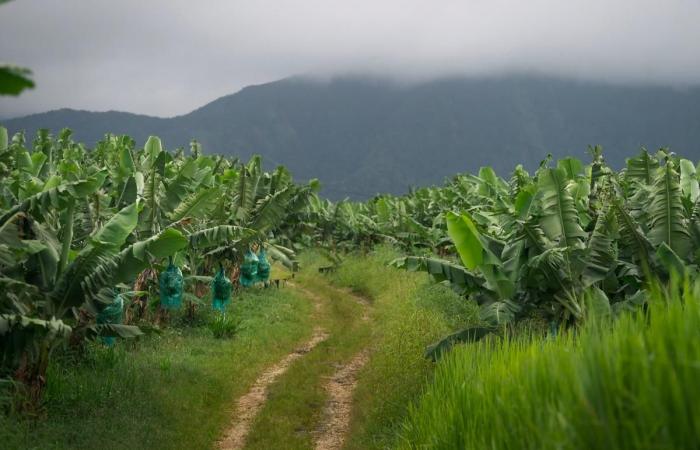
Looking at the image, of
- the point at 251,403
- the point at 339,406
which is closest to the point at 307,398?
the point at 339,406

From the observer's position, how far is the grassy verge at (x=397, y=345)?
9.18 m

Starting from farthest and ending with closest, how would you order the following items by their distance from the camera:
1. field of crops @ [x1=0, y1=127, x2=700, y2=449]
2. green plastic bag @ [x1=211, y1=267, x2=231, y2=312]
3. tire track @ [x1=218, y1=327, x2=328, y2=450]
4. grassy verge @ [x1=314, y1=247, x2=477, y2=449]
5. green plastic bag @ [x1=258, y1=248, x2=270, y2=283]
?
green plastic bag @ [x1=258, y1=248, x2=270, y2=283] → green plastic bag @ [x1=211, y1=267, x2=231, y2=312] → tire track @ [x1=218, y1=327, x2=328, y2=450] → grassy verge @ [x1=314, y1=247, x2=477, y2=449] → field of crops @ [x1=0, y1=127, x2=700, y2=449]

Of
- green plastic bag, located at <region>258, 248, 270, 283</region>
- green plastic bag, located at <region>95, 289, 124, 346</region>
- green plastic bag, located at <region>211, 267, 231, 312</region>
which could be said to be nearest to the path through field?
green plastic bag, located at <region>211, 267, 231, 312</region>

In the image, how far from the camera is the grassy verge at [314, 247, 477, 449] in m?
9.18

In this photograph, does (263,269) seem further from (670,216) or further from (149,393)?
(670,216)

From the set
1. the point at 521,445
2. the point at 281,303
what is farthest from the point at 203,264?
the point at 521,445

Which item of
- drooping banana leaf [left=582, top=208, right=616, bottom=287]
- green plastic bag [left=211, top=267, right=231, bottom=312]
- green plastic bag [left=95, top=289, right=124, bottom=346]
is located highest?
drooping banana leaf [left=582, top=208, right=616, bottom=287]

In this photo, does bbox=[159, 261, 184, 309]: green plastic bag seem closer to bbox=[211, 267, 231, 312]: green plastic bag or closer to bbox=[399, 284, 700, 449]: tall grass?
bbox=[211, 267, 231, 312]: green plastic bag

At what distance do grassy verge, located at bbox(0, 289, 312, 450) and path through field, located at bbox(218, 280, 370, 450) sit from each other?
313 millimetres

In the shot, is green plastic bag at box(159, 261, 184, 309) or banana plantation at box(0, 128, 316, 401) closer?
banana plantation at box(0, 128, 316, 401)

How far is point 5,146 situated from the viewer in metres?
13.0

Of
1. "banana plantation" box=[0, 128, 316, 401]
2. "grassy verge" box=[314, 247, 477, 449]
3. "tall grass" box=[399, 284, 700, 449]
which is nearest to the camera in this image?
"tall grass" box=[399, 284, 700, 449]

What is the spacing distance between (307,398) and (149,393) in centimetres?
260

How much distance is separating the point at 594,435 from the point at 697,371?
0.61m
